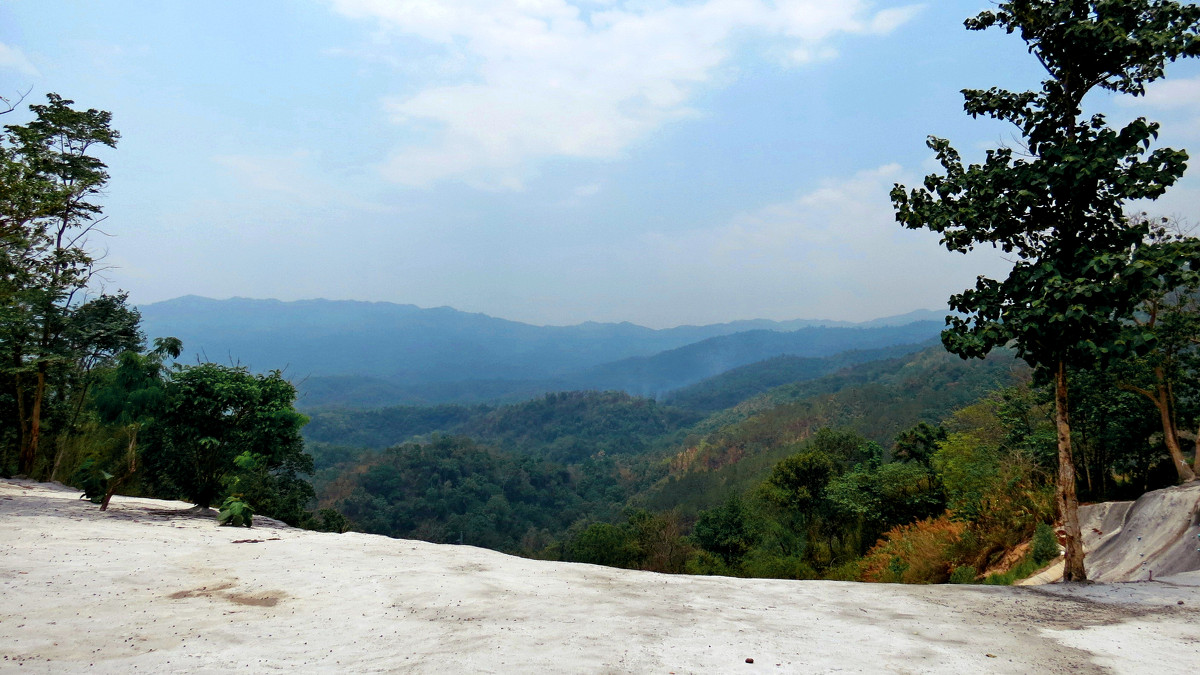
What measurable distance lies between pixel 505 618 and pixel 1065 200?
8136mm

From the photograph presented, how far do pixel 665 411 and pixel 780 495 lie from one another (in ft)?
494

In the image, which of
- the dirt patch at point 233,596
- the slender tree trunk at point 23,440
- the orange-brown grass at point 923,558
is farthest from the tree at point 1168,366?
the slender tree trunk at point 23,440

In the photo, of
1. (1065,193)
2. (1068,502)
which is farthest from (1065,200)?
(1068,502)

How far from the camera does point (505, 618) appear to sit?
18.4ft

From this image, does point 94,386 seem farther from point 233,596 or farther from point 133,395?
point 233,596

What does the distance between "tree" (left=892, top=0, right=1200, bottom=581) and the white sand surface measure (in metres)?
2.51

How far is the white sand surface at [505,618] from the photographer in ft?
14.9

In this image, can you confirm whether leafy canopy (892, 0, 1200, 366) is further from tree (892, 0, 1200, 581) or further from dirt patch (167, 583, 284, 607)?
dirt patch (167, 583, 284, 607)

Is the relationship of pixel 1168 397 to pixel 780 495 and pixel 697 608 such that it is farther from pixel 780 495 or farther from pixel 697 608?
pixel 780 495

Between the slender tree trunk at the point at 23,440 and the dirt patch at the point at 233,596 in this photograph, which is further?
the slender tree trunk at the point at 23,440

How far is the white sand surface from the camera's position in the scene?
14.9ft

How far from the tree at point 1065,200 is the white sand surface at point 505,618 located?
251 centimetres

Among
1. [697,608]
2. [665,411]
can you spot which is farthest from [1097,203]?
[665,411]

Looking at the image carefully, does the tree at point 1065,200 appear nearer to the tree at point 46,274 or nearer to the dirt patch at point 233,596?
the dirt patch at point 233,596
